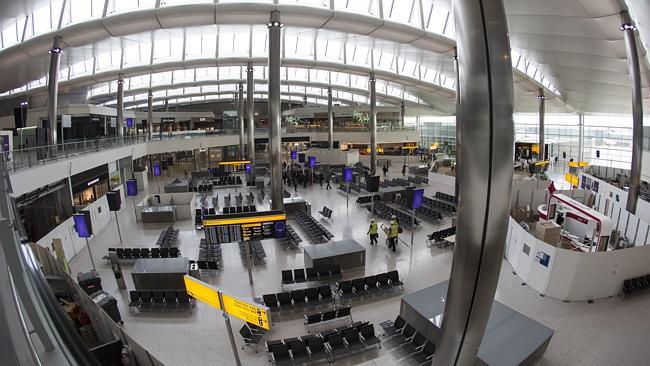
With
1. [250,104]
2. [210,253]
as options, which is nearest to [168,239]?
[210,253]

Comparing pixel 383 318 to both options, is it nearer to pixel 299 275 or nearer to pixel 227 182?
pixel 299 275

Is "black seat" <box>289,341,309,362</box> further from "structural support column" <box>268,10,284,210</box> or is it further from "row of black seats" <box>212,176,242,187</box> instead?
"row of black seats" <box>212,176,242,187</box>

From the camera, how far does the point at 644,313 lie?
8.69 metres

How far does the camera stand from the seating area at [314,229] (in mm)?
14594

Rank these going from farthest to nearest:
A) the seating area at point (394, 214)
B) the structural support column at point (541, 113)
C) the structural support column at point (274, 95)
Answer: the structural support column at point (541, 113), the seating area at point (394, 214), the structural support column at point (274, 95)

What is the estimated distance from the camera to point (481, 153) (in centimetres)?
360

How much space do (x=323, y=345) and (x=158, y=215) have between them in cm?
1367

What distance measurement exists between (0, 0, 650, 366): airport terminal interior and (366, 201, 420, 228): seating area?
0.10 m

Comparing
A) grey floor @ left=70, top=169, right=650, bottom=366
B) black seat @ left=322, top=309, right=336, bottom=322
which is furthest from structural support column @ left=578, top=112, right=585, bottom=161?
black seat @ left=322, top=309, right=336, bottom=322

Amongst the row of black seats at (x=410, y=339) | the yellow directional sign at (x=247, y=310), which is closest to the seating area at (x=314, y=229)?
the row of black seats at (x=410, y=339)

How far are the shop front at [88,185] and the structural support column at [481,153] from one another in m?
18.1

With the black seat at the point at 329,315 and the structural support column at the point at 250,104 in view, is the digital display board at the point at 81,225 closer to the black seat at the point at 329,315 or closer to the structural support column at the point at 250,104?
the black seat at the point at 329,315

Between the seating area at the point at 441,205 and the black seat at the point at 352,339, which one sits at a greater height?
the seating area at the point at 441,205

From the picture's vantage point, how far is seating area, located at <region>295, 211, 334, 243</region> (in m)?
14.6
